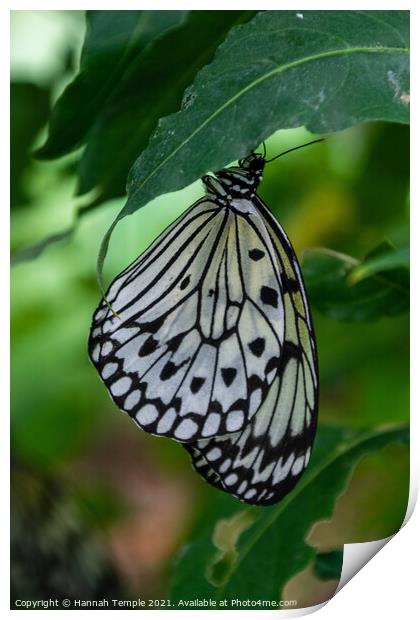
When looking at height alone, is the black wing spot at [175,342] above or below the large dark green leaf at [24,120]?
below

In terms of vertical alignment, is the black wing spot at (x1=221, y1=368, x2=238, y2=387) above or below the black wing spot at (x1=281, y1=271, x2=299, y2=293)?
below

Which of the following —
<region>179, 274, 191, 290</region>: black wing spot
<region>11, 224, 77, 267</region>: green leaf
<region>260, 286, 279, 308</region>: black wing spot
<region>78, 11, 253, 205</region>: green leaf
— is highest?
<region>78, 11, 253, 205</region>: green leaf

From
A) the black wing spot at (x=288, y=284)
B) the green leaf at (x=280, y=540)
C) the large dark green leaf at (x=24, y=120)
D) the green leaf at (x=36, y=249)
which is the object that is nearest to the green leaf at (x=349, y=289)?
the black wing spot at (x=288, y=284)

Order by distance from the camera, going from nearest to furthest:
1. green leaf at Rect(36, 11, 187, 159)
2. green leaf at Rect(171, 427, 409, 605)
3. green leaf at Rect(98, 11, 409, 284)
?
1. green leaf at Rect(98, 11, 409, 284)
2. green leaf at Rect(36, 11, 187, 159)
3. green leaf at Rect(171, 427, 409, 605)

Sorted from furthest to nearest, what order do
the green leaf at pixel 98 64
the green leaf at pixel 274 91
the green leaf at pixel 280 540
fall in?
the green leaf at pixel 280 540
the green leaf at pixel 98 64
the green leaf at pixel 274 91

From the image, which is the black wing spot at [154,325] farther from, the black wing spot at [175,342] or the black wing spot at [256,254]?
the black wing spot at [256,254]

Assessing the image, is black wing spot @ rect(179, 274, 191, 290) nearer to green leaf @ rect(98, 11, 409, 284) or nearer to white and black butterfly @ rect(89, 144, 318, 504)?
white and black butterfly @ rect(89, 144, 318, 504)

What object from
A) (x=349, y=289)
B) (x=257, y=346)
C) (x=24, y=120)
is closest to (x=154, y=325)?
(x=257, y=346)

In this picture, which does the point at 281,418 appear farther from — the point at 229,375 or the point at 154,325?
the point at 154,325

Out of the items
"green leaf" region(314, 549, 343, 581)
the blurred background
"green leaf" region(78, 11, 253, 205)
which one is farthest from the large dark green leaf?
"green leaf" region(314, 549, 343, 581)
